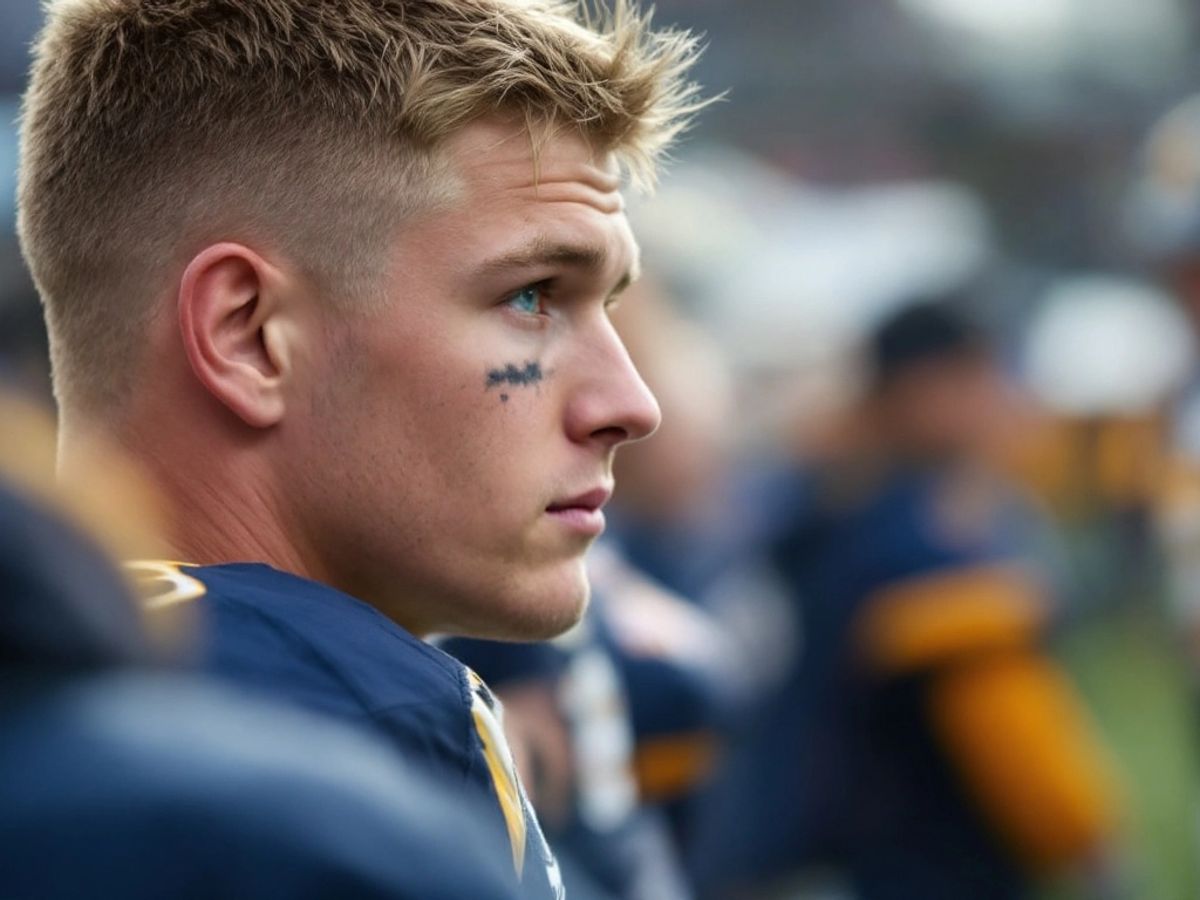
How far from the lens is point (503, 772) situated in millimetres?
1526

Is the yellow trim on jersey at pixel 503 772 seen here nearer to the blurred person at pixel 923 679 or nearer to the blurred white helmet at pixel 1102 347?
the blurred person at pixel 923 679

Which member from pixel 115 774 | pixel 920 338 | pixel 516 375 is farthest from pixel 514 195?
pixel 920 338

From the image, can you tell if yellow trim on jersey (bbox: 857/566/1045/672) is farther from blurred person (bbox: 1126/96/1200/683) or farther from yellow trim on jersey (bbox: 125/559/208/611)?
yellow trim on jersey (bbox: 125/559/208/611)

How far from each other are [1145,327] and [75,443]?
1363cm

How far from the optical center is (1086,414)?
12.8 metres

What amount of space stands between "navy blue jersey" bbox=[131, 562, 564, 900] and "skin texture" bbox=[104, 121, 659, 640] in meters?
0.15

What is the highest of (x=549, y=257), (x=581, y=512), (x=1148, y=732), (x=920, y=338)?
(x=920, y=338)

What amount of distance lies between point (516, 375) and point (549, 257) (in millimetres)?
122

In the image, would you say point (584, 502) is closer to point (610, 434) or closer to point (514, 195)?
point (610, 434)

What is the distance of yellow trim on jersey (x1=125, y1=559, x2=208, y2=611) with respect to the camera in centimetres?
134

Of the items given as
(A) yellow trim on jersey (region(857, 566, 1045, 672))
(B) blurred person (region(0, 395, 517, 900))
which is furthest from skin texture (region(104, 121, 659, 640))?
(A) yellow trim on jersey (region(857, 566, 1045, 672))

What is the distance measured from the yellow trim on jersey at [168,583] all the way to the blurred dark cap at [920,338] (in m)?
3.85

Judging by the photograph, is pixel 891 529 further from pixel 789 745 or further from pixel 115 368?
pixel 115 368

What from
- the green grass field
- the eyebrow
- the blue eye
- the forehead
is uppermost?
the forehead
